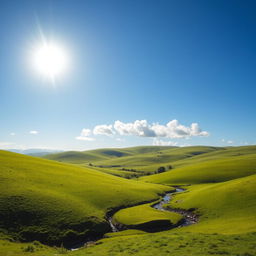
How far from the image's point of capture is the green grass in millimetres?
41094

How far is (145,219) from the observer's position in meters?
43.2

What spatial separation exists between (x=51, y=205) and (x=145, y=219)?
22363mm

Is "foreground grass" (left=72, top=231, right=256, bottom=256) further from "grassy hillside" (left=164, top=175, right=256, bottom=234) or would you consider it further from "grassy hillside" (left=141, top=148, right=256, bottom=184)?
"grassy hillside" (left=141, top=148, right=256, bottom=184)

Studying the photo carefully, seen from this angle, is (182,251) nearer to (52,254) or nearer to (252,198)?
(52,254)

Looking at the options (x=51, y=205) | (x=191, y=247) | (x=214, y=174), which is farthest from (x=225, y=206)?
(x=214, y=174)

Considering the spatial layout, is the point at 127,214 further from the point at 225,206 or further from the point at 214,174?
the point at 214,174

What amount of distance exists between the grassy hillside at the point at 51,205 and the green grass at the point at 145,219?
474cm

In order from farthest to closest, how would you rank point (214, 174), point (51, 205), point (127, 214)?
point (214, 174) < point (127, 214) < point (51, 205)

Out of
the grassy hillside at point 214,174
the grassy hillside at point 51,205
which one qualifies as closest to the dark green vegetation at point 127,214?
the grassy hillside at point 51,205

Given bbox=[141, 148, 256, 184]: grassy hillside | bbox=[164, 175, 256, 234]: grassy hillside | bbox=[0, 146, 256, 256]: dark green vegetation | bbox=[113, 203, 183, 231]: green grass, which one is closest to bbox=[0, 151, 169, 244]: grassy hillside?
bbox=[0, 146, 256, 256]: dark green vegetation

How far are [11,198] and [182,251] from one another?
3629 cm

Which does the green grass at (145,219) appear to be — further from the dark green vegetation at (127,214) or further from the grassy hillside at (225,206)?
the grassy hillside at (225,206)

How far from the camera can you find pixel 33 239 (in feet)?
104

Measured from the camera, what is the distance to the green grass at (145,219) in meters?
41.1
